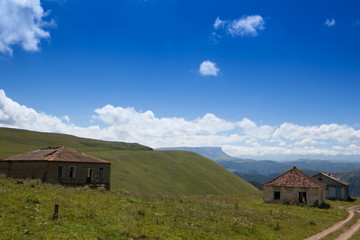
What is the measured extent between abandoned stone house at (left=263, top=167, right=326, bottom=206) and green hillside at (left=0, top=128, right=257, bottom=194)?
37264 millimetres

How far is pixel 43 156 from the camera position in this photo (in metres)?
39.4

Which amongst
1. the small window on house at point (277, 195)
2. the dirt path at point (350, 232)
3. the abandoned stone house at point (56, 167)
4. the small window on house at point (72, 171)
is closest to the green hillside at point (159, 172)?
the abandoned stone house at point (56, 167)

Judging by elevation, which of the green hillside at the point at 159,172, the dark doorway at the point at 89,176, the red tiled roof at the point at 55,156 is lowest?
the green hillside at the point at 159,172

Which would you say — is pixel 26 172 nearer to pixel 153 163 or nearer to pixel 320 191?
pixel 320 191

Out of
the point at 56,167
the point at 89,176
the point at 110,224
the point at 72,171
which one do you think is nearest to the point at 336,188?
the point at 89,176

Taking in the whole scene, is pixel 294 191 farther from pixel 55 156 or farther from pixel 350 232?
pixel 55 156

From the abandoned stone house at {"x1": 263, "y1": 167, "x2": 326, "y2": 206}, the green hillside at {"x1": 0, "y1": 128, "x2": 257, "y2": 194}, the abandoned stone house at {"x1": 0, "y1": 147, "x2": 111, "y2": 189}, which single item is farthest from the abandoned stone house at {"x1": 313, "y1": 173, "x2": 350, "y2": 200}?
the abandoned stone house at {"x1": 0, "y1": 147, "x2": 111, "y2": 189}

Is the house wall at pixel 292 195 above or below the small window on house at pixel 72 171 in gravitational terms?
below

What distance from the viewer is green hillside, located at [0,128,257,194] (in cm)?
8031

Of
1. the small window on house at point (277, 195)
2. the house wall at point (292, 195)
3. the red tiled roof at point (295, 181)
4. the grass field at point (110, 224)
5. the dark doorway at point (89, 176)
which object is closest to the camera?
the grass field at point (110, 224)

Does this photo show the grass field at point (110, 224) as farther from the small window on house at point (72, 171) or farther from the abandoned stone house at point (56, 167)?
the small window on house at point (72, 171)

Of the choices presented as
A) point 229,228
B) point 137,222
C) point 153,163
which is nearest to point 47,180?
point 137,222

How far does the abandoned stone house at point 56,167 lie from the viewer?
38.1 meters

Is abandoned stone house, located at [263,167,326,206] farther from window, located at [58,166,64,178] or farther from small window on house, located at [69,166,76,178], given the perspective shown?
window, located at [58,166,64,178]
